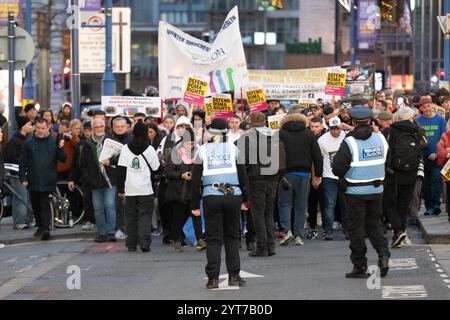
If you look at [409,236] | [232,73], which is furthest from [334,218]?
[232,73]

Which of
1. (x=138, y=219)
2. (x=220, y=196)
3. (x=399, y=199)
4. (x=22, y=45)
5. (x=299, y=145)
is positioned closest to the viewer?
(x=220, y=196)

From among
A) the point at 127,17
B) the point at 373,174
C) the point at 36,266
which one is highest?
the point at 127,17

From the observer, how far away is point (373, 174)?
48.5 feet

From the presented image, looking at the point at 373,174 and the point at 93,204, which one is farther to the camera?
the point at 93,204

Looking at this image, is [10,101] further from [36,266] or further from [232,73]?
[36,266]

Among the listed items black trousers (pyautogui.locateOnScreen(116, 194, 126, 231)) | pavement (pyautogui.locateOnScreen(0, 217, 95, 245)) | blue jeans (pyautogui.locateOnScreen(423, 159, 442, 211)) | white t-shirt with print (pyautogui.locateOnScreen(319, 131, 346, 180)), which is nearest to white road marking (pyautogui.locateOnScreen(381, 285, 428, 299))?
white t-shirt with print (pyautogui.locateOnScreen(319, 131, 346, 180))

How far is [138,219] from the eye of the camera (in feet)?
61.2

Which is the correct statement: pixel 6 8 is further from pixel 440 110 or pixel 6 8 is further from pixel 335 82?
pixel 440 110

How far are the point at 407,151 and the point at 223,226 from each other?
443 centimetres

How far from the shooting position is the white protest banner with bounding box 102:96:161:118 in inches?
966

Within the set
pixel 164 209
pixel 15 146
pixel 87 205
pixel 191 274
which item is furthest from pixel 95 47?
pixel 191 274

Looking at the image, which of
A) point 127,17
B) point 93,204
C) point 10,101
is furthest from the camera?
point 127,17

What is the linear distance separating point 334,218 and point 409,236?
181 cm

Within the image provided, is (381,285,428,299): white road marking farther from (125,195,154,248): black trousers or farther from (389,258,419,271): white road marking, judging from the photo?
(125,195,154,248): black trousers
